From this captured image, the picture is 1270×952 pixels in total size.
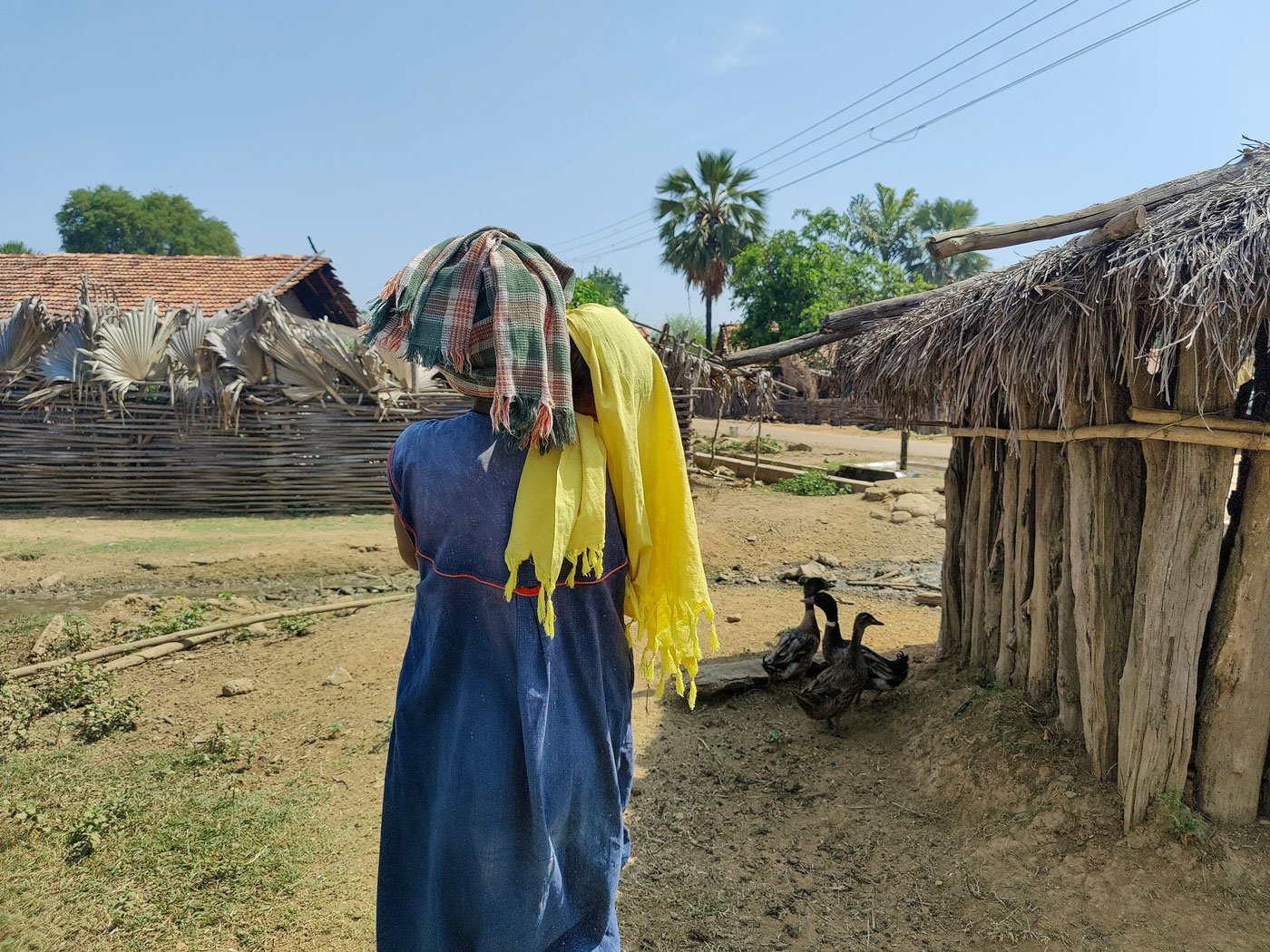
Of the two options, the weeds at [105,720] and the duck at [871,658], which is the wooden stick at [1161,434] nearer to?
the duck at [871,658]

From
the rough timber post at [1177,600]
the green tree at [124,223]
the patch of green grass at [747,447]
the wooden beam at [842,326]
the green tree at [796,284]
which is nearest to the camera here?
the rough timber post at [1177,600]

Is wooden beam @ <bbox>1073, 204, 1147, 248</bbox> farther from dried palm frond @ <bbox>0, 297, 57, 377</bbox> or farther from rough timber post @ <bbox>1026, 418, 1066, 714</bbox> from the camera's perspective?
dried palm frond @ <bbox>0, 297, 57, 377</bbox>

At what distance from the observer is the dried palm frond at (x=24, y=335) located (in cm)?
1057

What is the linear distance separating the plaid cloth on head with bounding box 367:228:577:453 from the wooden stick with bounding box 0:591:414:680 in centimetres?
512

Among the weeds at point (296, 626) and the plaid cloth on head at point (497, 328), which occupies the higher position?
the plaid cloth on head at point (497, 328)

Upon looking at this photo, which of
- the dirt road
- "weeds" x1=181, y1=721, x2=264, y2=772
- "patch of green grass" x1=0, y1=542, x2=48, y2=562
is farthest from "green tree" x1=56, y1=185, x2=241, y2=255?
"weeds" x1=181, y1=721, x2=264, y2=772

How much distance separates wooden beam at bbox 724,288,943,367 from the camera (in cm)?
463

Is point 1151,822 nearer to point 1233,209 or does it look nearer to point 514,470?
point 1233,209

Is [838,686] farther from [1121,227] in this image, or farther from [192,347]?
[192,347]

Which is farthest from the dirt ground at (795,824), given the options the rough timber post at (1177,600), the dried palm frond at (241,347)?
the dried palm frond at (241,347)

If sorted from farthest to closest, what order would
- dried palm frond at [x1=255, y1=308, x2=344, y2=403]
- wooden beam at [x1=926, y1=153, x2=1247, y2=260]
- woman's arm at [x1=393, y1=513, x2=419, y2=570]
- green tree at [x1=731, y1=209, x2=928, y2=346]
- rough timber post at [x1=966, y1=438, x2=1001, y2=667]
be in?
green tree at [x1=731, y1=209, x2=928, y2=346]
dried palm frond at [x1=255, y1=308, x2=344, y2=403]
rough timber post at [x1=966, y1=438, x2=1001, y2=667]
wooden beam at [x1=926, y1=153, x2=1247, y2=260]
woman's arm at [x1=393, y1=513, x2=419, y2=570]

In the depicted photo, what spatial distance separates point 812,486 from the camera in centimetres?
1266

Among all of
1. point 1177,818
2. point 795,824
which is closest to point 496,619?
point 795,824

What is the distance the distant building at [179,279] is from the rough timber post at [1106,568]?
55.9 feet
